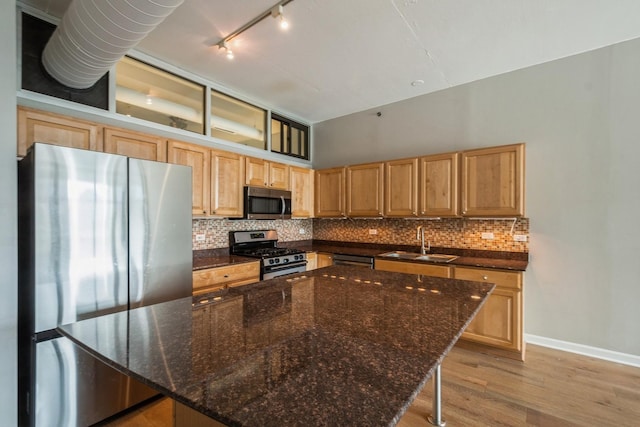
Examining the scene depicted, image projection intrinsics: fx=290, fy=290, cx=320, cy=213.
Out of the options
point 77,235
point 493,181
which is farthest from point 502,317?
point 77,235

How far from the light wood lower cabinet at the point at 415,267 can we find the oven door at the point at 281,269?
38.5 inches

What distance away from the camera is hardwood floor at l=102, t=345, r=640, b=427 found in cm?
201

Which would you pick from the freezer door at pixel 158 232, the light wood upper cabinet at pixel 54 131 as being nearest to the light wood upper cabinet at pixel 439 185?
the freezer door at pixel 158 232

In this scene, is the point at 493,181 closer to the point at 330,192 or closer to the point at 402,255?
the point at 402,255

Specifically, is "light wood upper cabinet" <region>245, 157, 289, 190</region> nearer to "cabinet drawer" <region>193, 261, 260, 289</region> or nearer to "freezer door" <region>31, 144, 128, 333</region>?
"cabinet drawer" <region>193, 261, 260, 289</region>

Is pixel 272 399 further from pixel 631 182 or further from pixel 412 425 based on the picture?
pixel 631 182

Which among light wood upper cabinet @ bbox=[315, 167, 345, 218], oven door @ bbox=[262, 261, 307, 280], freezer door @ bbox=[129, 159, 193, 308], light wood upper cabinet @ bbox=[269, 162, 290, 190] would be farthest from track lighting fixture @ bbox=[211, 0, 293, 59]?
oven door @ bbox=[262, 261, 307, 280]

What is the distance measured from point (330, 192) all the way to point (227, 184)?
1.65m

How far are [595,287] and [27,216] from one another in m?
4.79

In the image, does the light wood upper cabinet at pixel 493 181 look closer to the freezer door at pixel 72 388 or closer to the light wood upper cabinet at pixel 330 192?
the light wood upper cabinet at pixel 330 192

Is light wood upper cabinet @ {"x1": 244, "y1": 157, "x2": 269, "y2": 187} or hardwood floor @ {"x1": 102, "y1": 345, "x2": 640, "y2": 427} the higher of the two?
light wood upper cabinet @ {"x1": 244, "y1": 157, "x2": 269, "y2": 187}

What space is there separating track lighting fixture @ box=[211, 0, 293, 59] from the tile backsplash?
188cm

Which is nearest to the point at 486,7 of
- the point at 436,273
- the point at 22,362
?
the point at 436,273

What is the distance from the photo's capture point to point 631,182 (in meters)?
2.75
